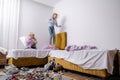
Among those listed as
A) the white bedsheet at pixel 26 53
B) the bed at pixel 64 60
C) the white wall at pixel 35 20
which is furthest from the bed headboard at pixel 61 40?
the white bedsheet at pixel 26 53

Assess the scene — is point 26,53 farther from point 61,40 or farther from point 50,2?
point 50,2

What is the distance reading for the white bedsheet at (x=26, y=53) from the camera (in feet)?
11.3

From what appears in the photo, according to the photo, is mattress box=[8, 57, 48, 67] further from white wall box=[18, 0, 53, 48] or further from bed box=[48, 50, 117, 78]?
white wall box=[18, 0, 53, 48]

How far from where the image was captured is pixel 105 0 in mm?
3416

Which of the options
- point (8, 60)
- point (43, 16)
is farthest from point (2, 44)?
point (43, 16)

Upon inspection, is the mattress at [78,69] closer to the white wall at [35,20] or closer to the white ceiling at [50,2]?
the white wall at [35,20]

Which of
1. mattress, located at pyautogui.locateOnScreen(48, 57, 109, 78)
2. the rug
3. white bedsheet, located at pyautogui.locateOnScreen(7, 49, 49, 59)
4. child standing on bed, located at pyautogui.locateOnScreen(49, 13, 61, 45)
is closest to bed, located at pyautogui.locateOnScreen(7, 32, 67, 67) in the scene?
white bedsheet, located at pyautogui.locateOnScreen(7, 49, 49, 59)

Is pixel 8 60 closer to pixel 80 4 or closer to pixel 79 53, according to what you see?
pixel 79 53

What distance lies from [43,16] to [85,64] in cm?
291

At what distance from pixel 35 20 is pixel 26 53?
5.27 feet

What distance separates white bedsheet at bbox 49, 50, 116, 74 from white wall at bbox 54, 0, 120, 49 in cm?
81

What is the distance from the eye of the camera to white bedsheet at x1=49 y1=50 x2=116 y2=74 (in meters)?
2.31

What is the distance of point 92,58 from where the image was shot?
8.46 feet

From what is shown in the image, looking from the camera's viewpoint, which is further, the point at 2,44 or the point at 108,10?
the point at 2,44
